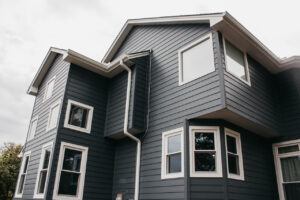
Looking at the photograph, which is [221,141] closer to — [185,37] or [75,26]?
[185,37]

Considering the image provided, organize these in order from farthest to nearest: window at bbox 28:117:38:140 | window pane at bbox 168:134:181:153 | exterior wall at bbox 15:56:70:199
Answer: window at bbox 28:117:38:140, exterior wall at bbox 15:56:70:199, window pane at bbox 168:134:181:153

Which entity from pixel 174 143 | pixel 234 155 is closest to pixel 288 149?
pixel 234 155

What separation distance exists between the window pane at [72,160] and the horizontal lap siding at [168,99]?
4.80 feet

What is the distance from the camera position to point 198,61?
7.32m

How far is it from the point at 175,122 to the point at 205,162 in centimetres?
147

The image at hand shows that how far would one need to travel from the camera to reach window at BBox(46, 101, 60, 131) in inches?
355

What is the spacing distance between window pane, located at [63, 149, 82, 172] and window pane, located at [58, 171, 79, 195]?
20 centimetres

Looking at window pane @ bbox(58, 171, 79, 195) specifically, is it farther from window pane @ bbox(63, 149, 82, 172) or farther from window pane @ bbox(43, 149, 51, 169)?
window pane @ bbox(43, 149, 51, 169)

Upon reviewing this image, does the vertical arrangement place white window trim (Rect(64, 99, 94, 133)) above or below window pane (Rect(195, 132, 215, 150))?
above

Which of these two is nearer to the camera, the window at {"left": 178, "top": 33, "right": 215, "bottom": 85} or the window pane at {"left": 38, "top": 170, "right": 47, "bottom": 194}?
the window at {"left": 178, "top": 33, "right": 215, "bottom": 85}

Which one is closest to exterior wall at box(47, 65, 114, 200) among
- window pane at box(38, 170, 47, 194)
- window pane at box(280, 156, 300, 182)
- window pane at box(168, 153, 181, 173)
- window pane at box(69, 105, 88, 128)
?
window pane at box(69, 105, 88, 128)

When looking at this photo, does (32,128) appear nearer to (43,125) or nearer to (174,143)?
(43,125)

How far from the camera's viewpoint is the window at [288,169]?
740 cm

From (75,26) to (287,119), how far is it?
12.4 m
